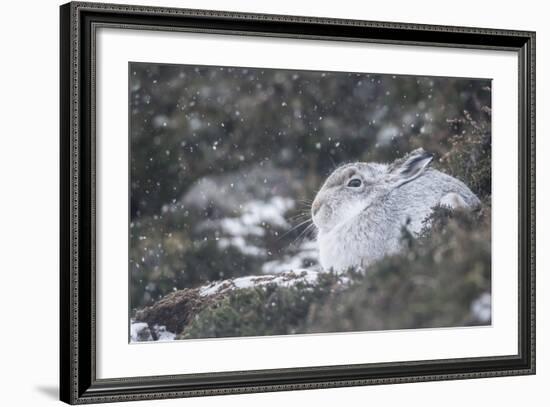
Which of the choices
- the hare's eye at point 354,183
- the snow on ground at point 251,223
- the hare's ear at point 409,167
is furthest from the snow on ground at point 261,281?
the hare's ear at point 409,167

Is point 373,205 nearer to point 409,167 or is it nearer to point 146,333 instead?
point 409,167

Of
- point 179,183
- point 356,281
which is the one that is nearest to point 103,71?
point 179,183

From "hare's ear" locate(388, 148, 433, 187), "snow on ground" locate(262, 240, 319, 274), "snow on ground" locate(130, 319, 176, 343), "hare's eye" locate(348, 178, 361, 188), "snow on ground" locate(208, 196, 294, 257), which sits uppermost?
"hare's ear" locate(388, 148, 433, 187)

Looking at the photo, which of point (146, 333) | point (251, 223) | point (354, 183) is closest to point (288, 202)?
point (251, 223)

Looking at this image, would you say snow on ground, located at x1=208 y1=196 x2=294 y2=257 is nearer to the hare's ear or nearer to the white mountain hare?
the white mountain hare

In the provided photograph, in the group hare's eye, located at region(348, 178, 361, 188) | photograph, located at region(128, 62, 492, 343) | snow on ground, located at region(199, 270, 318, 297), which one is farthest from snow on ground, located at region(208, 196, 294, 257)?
hare's eye, located at region(348, 178, 361, 188)

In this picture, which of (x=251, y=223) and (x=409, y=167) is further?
(x=409, y=167)

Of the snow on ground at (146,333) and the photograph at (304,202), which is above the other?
the photograph at (304,202)

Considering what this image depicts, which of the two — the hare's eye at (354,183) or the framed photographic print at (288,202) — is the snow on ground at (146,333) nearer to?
the framed photographic print at (288,202)
